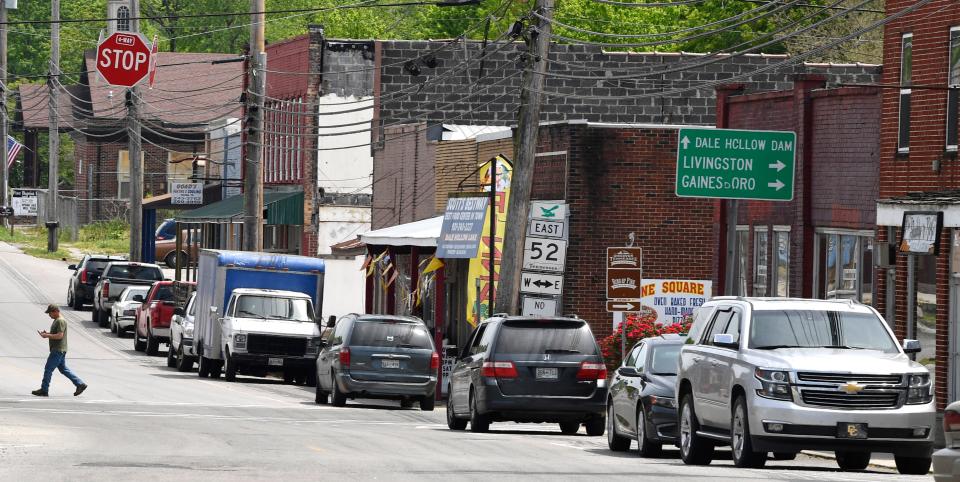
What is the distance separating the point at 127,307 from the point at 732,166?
2651 cm

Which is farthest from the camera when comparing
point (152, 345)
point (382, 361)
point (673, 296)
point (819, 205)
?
point (152, 345)

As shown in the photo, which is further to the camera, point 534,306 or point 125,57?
point 125,57

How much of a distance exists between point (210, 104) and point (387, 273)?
48928 millimetres

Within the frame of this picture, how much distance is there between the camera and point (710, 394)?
1866 centimetres

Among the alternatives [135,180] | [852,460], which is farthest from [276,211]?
[852,460]

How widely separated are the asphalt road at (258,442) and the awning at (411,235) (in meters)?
4.42

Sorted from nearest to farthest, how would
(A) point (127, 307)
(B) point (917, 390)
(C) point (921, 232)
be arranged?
1. (B) point (917, 390)
2. (C) point (921, 232)
3. (A) point (127, 307)

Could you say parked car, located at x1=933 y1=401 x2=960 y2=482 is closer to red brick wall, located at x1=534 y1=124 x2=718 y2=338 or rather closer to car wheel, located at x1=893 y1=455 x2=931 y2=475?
car wheel, located at x1=893 y1=455 x2=931 y2=475

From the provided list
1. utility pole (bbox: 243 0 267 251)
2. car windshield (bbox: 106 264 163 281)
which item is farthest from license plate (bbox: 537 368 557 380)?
car windshield (bbox: 106 264 163 281)

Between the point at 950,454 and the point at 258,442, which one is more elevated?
the point at 950,454

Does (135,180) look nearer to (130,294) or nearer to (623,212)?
(130,294)

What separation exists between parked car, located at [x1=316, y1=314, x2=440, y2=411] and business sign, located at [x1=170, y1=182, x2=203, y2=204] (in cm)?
3869

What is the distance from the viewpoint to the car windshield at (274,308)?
1454 inches

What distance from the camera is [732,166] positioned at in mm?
26359
